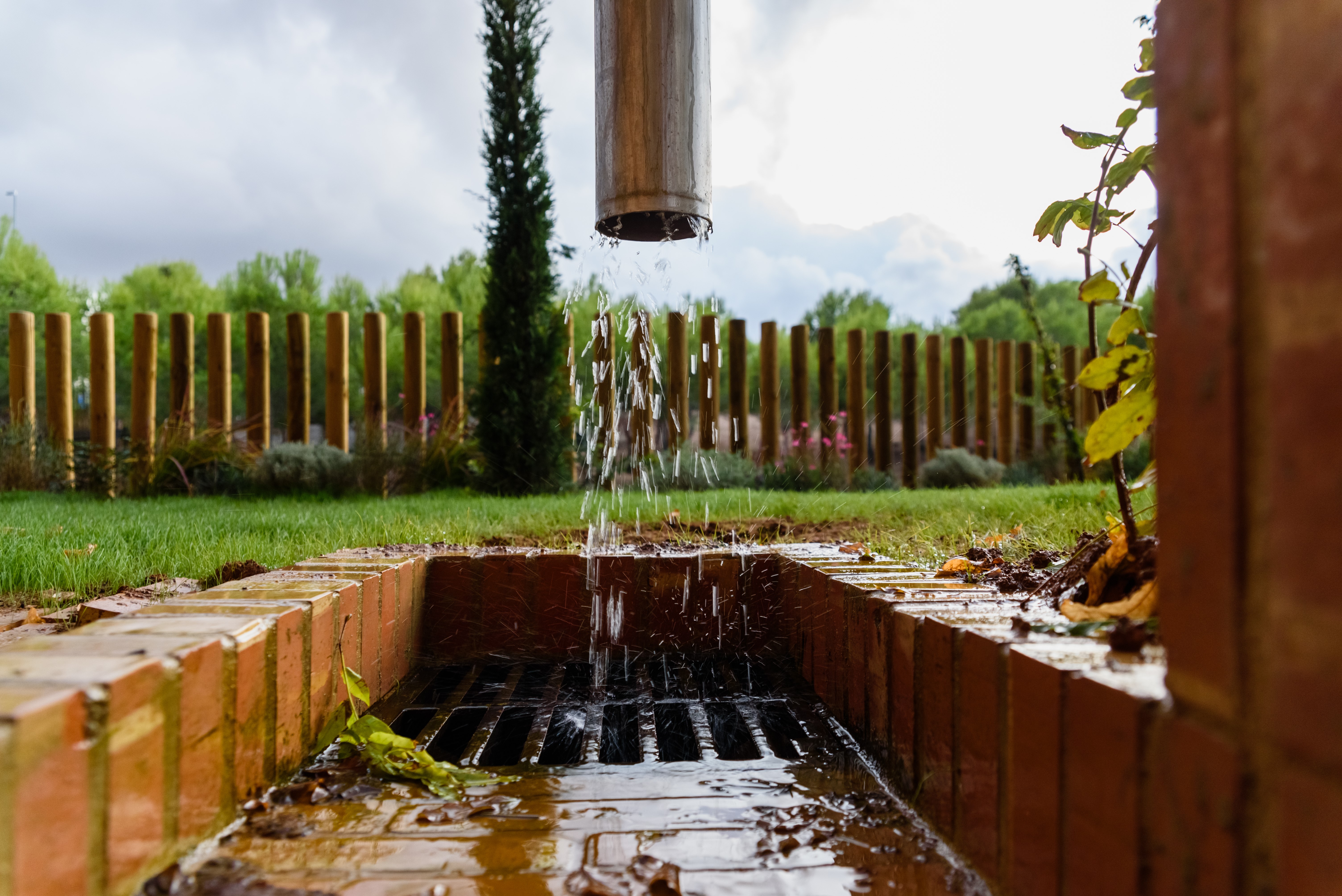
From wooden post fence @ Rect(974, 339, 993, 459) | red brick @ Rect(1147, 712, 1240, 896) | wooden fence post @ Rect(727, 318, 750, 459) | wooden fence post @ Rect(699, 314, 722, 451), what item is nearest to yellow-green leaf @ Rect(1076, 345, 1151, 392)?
red brick @ Rect(1147, 712, 1240, 896)

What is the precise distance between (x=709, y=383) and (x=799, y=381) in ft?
11.8

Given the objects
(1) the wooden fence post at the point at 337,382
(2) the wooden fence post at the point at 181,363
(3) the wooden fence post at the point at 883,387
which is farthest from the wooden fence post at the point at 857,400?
(2) the wooden fence post at the point at 181,363

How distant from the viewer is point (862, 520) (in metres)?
3.76

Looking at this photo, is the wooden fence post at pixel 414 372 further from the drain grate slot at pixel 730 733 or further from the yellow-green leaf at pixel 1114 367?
the yellow-green leaf at pixel 1114 367

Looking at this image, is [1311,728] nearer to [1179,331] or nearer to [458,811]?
[1179,331]

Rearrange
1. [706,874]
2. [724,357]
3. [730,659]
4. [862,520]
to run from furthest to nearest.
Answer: [724,357] < [862,520] < [730,659] < [706,874]

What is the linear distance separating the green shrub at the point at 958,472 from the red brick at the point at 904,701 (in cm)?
673

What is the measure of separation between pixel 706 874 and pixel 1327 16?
111 cm

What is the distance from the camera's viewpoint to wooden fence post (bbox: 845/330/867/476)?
8.72 metres

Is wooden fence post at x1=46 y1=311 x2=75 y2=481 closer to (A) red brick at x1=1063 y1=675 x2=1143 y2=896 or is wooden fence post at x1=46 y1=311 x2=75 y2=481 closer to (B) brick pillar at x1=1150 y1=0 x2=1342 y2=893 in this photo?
(A) red brick at x1=1063 y1=675 x2=1143 y2=896

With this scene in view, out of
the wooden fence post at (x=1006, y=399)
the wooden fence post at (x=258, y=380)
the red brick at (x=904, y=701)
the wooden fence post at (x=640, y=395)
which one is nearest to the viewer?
the red brick at (x=904, y=701)

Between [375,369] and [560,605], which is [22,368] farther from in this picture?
[560,605]

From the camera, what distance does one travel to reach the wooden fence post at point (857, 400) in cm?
872

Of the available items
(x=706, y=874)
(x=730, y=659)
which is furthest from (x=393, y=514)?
(x=706, y=874)
